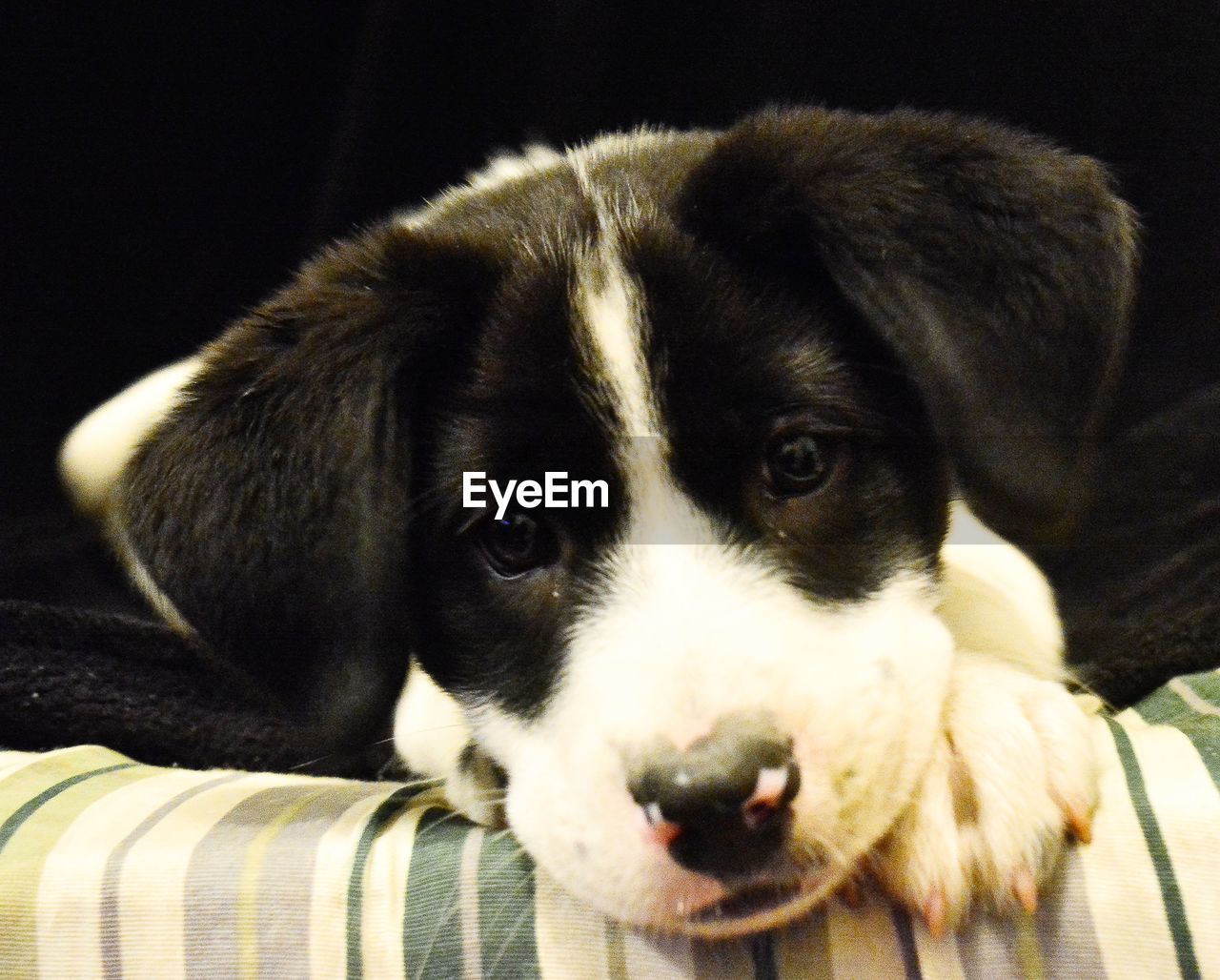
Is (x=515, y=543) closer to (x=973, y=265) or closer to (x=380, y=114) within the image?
(x=973, y=265)

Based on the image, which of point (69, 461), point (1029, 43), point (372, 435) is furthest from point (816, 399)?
point (69, 461)

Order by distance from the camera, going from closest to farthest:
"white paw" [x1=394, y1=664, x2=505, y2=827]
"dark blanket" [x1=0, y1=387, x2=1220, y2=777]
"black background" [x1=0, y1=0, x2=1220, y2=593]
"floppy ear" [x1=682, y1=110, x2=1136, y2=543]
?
1. "floppy ear" [x1=682, y1=110, x2=1136, y2=543]
2. "white paw" [x1=394, y1=664, x2=505, y2=827]
3. "dark blanket" [x1=0, y1=387, x2=1220, y2=777]
4. "black background" [x1=0, y1=0, x2=1220, y2=593]

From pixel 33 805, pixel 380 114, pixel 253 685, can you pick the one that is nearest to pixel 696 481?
pixel 253 685

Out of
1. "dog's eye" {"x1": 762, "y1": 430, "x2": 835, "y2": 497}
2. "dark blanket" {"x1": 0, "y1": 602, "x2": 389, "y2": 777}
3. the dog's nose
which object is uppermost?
"dog's eye" {"x1": 762, "y1": 430, "x2": 835, "y2": 497}

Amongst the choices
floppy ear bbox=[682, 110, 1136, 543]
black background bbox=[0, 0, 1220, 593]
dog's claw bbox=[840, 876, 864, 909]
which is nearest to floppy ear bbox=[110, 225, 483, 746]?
floppy ear bbox=[682, 110, 1136, 543]

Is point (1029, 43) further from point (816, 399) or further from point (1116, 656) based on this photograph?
point (816, 399)

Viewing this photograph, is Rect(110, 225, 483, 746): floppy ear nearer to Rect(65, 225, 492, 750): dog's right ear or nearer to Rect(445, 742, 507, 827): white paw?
Rect(65, 225, 492, 750): dog's right ear

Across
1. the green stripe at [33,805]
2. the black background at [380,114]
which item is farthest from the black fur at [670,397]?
the black background at [380,114]
